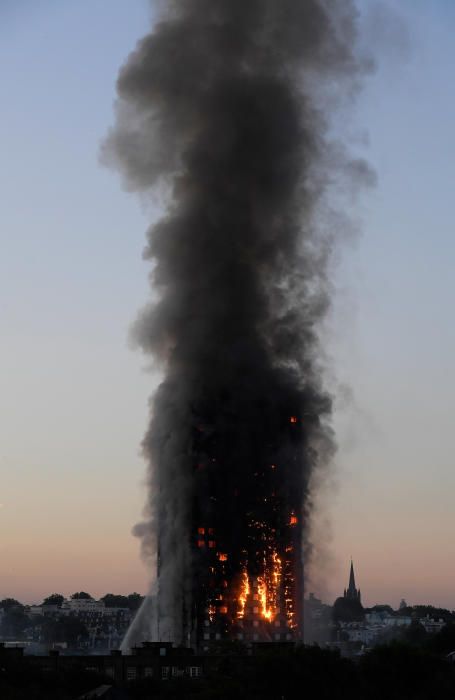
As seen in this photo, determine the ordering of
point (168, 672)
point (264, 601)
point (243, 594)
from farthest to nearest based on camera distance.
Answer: point (264, 601)
point (243, 594)
point (168, 672)

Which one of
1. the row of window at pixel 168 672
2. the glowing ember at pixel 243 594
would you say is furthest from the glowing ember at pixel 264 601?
the row of window at pixel 168 672

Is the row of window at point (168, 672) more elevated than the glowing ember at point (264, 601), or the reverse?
the glowing ember at point (264, 601)

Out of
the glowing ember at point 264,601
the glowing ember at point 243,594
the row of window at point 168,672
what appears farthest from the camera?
the glowing ember at point 264,601

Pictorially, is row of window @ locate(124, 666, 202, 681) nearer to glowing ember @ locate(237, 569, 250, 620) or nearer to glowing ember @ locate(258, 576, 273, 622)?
glowing ember @ locate(237, 569, 250, 620)

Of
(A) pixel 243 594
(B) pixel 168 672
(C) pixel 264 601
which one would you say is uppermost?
(A) pixel 243 594

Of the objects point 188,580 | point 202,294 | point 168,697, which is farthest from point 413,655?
point 202,294

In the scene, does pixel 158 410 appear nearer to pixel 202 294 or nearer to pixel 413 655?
pixel 202 294

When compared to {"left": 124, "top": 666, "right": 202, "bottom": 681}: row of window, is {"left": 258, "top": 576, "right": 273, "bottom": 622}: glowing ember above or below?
above

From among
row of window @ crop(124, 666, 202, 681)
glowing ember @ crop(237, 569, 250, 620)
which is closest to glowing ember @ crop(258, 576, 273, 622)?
glowing ember @ crop(237, 569, 250, 620)

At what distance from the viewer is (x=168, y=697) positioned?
435 feet

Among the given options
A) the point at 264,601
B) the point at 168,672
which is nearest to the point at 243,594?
the point at 264,601

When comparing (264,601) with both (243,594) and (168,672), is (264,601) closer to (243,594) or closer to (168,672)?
(243,594)

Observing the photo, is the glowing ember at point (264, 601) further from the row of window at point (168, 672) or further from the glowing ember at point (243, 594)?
the row of window at point (168, 672)

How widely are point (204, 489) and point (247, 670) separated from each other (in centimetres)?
6320
